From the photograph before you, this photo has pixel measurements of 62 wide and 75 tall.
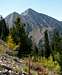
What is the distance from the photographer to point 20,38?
63.2 meters

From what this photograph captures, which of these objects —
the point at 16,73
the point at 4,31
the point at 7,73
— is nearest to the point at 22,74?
the point at 16,73

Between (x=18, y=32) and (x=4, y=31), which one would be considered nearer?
(x=18, y=32)

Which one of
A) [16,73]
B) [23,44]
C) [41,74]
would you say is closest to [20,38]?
[23,44]

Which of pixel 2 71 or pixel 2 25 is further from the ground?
pixel 2 25

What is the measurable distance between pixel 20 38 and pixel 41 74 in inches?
1747

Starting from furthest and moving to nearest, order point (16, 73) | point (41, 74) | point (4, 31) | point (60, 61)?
1. point (4, 31)
2. point (60, 61)
3. point (41, 74)
4. point (16, 73)

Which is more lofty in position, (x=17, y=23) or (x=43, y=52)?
(x=17, y=23)

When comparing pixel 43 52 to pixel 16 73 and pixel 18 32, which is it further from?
pixel 16 73

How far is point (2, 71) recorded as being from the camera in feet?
45.7

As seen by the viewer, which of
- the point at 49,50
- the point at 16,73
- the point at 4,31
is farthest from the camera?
the point at 49,50

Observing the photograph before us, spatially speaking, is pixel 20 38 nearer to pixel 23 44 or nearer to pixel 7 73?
pixel 23 44

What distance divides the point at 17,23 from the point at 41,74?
4787 cm

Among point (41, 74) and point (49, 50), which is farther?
point (49, 50)

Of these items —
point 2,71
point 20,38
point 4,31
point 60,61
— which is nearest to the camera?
point 2,71
